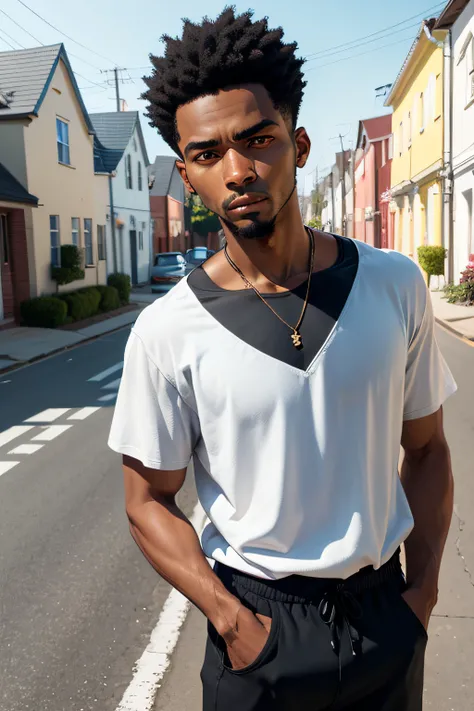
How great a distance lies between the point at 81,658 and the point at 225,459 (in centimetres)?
254

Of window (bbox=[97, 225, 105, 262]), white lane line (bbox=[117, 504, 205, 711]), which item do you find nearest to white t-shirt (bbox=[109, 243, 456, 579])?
white lane line (bbox=[117, 504, 205, 711])

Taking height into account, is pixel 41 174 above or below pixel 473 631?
above

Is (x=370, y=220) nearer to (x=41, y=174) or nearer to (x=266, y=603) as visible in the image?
(x=41, y=174)

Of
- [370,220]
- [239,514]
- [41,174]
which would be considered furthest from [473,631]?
[370,220]

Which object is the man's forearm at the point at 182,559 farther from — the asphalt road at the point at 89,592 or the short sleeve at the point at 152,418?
the asphalt road at the point at 89,592

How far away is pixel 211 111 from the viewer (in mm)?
1690

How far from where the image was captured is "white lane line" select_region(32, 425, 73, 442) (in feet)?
27.0

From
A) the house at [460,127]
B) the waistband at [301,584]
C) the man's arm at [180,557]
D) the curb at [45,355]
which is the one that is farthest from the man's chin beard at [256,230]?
the house at [460,127]

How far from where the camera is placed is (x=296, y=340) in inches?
64.0

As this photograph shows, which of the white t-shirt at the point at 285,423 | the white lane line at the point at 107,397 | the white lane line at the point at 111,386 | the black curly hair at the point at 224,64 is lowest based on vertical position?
the white lane line at the point at 107,397

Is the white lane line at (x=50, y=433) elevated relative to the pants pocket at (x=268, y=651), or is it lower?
lower

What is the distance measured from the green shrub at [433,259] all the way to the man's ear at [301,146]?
71.6 ft

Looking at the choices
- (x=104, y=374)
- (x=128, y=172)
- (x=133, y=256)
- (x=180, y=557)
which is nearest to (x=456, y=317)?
(x=104, y=374)

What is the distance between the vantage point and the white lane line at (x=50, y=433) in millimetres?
8219
